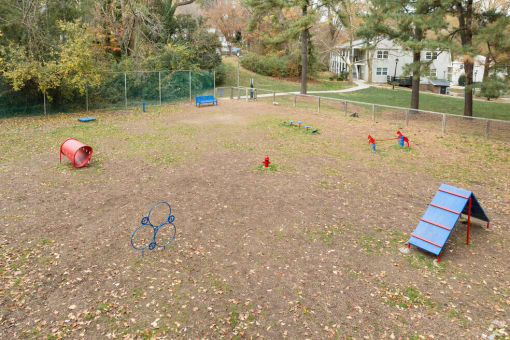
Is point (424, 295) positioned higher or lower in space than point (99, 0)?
lower

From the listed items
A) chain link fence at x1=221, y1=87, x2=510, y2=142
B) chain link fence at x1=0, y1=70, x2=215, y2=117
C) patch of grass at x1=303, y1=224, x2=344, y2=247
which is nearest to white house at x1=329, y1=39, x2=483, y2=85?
chain link fence at x1=221, y1=87, x2=510, y2=142

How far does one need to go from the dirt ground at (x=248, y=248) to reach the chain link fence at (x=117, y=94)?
6.55 meters

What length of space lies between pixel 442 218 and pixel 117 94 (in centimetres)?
2068

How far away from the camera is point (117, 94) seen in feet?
73.7

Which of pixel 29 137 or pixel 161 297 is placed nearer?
pixel 161 297

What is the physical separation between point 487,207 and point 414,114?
1415 cm

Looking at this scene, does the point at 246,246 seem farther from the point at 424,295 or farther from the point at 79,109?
the point at 79,109

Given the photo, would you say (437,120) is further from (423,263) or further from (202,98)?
(423,263)

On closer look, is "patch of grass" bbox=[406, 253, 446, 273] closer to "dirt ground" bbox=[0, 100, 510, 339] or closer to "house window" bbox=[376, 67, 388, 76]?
"dirt ground" bbox=[0, 100, 510, 339]

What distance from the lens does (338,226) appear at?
7789mm

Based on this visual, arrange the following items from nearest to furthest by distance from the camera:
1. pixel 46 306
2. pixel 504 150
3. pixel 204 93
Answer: pixel 46 306, pixel 504 150, pixel 204 93

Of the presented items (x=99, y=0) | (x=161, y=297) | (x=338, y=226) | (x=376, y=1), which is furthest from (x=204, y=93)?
(x=161, y=297)

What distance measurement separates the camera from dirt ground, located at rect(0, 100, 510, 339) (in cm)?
507

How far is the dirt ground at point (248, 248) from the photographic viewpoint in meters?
5.07
